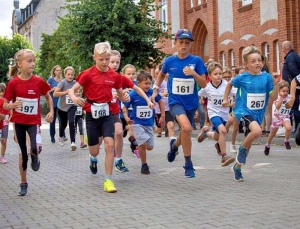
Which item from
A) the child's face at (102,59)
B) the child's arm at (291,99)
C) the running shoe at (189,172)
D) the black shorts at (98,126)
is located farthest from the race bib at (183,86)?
the child's arm at (291,99)

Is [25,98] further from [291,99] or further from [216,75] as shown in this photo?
[291,99]

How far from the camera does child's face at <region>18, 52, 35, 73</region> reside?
9.13 metres

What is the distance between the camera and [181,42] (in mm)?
10281

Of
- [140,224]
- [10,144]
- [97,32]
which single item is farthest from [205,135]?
[97,32]

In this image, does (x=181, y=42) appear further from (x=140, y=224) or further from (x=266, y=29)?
(x=266, y=29)

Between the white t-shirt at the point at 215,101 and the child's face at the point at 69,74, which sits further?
the child's face at the point at 69,74

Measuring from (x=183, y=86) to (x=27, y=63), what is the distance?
2.43 metres

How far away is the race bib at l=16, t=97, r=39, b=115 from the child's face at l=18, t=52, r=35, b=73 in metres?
0.39

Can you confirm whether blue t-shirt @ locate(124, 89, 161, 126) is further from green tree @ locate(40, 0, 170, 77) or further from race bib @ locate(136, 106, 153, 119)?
green tree @ locate(40, 0, 170, 77)

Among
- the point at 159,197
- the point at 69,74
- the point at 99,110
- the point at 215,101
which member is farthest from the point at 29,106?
the point at 69,74

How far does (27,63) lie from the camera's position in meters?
9.13

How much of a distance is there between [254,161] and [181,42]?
127 inches

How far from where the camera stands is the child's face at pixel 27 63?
30.0 feet

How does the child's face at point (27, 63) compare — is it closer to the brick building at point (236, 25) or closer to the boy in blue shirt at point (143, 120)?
the boy in blue shirt at point (143, 120)
